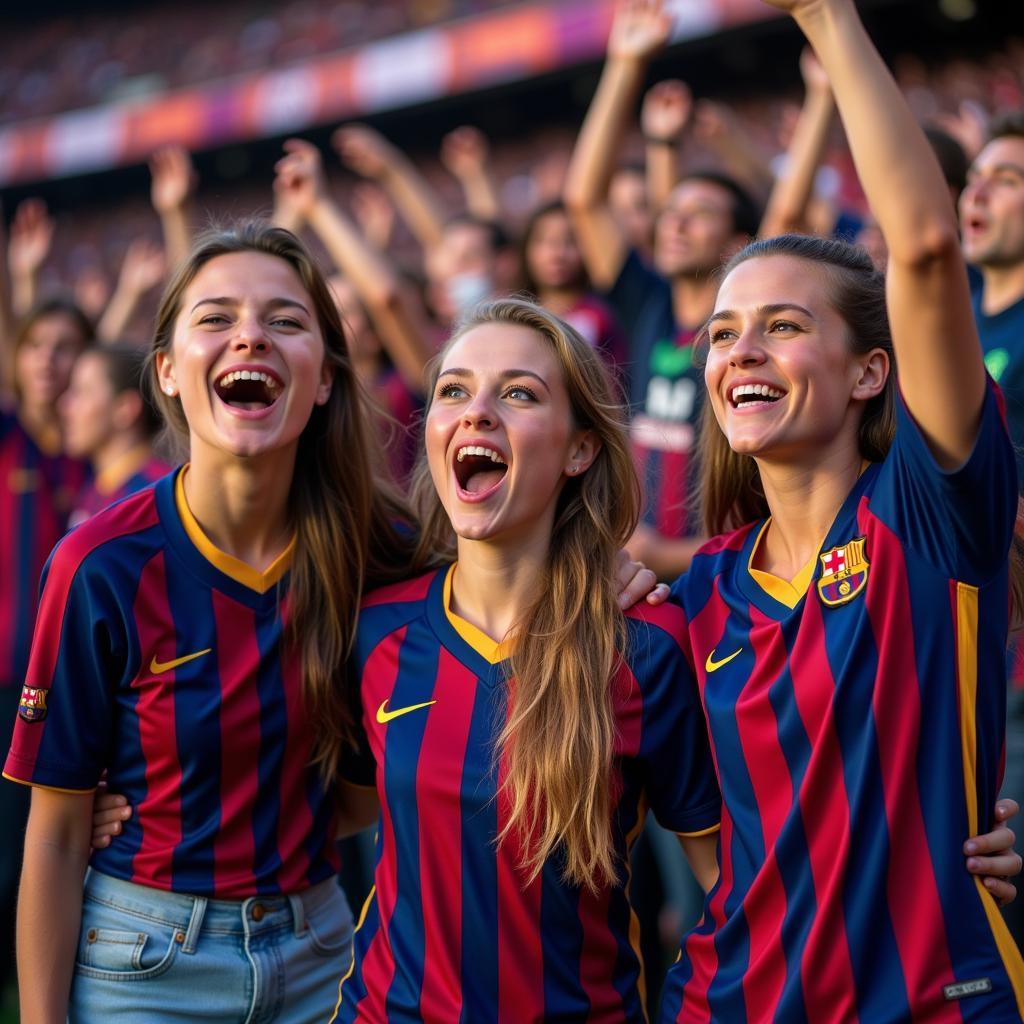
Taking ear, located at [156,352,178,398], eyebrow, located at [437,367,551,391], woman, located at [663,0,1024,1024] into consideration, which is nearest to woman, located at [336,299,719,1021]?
eyebrow, located at [437,367,551,391]

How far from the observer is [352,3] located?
20797 millimetres

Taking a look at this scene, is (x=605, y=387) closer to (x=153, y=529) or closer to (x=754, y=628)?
(x=754, y=628)

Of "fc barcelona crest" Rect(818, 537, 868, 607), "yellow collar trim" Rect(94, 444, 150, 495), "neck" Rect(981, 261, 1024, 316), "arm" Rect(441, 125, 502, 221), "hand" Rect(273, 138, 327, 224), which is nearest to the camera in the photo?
"fc barcelona crest" Rect(818, 537, 868, 607)

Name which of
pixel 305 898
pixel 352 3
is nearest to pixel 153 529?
pixel 305 898

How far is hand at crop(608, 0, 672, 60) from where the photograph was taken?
454 centimetres

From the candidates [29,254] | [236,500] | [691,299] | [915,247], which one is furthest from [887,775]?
[29,254]

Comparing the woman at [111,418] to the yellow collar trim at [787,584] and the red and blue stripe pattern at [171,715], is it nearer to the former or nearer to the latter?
the red and blue stripe pattern at [171,715]

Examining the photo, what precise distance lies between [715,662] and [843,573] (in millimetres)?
295

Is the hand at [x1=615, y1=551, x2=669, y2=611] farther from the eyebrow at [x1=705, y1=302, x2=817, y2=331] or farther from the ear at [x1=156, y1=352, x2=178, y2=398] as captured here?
the ear at [x1=156, y1=352, x2=178, y2=398]

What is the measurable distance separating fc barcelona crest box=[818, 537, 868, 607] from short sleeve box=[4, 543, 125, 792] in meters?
1.34

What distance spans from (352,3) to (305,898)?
794 inches

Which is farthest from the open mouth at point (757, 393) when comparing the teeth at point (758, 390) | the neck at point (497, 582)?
the neck at point (497, 582)

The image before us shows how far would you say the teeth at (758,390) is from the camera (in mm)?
2285

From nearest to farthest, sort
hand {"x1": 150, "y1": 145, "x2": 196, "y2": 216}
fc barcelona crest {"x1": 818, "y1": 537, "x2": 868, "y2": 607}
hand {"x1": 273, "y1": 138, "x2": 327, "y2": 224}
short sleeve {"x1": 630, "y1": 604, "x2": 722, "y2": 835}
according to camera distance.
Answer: fc barcelona crest {"x1": 818, "y1": 537, "x2": 868, "y2": 607}, short sleeve {"x1": 630, "y1": 604, "x2": 722, "y2": 835}, hand {"x1": 273, "y1": 138, "x2": 327, "y2": 224}, hand {"x1": 150, "y1": 145, "x2": 196, "y2": 216}
